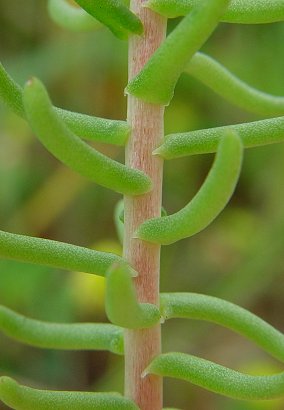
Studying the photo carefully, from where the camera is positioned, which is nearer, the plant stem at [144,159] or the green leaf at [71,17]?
the plant stem at [144,159]

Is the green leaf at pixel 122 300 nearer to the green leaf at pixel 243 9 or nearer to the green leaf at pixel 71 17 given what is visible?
the green leaf at pixel 243 9

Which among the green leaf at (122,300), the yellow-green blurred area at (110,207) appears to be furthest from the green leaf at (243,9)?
the yellow-green blurred area at (110,207)

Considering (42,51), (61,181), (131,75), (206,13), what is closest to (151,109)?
(131,75)

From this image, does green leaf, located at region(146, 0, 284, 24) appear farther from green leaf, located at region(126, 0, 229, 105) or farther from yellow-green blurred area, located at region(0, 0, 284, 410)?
yellow-green blurred area, located at region(0, 0, 284, 410)

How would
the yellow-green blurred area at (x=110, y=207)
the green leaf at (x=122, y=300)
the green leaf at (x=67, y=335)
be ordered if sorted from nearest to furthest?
the green leaf at (x=122, y=300) → the green leaf at (x=67, y=335) → the yellow-green blurred area at (x=110, y=207)

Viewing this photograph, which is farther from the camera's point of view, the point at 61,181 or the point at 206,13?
the point at 61,181

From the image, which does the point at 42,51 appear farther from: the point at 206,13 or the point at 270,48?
the point at 206,13

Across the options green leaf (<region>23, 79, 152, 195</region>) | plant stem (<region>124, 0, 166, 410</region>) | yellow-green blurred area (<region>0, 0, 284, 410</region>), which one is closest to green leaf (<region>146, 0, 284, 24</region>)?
plant stem (<region>124, 0, 166, 410</region>)
